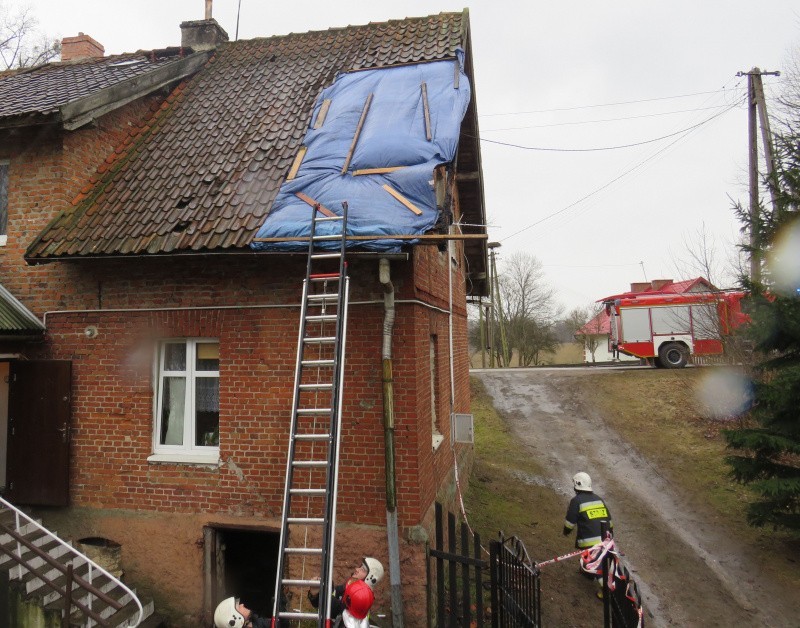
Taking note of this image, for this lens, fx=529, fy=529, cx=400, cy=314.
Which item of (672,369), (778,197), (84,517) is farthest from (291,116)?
(672,369)

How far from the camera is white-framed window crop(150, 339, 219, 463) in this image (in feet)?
21.6

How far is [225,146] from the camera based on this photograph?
7746mm

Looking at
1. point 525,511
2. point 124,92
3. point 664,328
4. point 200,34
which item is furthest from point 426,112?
point 664,328

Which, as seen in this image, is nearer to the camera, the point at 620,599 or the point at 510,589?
the point at 620,599

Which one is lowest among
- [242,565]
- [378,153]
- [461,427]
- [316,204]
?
[242,565]

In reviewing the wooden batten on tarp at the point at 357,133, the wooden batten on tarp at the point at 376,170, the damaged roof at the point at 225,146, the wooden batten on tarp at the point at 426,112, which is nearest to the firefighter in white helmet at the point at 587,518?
the wooden batten on tarp at the point at 376,170

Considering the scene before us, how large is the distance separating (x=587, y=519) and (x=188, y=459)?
535 cm

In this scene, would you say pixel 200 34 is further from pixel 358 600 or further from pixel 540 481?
pixel 540 481

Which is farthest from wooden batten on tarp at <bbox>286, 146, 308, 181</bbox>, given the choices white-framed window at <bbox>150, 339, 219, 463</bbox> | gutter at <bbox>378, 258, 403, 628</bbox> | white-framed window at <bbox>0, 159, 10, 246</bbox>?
white-framed window at <bbox>0, 159, 10, 246</bbox>

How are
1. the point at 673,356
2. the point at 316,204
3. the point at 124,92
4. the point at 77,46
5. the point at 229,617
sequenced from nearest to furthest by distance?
1. the point at 229,617
2. the point at 316,204
3. the point at 124,92
4. the point at 77,46
5. the point at 673,356

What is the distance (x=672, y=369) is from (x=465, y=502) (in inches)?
508

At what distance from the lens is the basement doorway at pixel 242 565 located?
6.41 metres

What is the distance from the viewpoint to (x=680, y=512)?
10.3 metres

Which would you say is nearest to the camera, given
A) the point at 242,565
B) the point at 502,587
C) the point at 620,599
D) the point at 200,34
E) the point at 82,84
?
the point at 620,599
